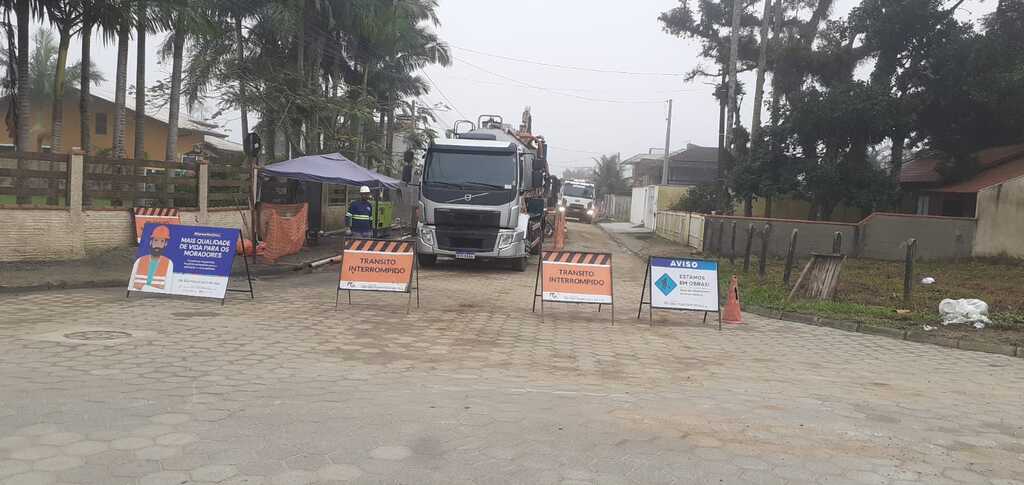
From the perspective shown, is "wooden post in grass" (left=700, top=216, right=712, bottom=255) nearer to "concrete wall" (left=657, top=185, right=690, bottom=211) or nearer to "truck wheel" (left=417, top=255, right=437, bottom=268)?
"truck wheel" (left=417, top=255, right=437, bottom=268)

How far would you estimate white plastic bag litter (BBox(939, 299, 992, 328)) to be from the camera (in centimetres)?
1079

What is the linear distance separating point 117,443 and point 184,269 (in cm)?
632

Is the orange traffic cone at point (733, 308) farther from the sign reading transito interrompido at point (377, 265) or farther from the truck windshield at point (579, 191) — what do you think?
the truck windshield at point (579, 191)

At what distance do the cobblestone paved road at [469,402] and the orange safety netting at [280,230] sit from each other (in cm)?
591

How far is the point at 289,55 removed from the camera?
26.9 meters

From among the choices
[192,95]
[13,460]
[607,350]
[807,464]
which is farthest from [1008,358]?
[192,95]

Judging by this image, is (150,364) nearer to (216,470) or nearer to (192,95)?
(216,470)

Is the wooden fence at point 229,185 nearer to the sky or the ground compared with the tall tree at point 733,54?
nearer to the ground

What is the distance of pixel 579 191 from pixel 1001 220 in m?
29.0

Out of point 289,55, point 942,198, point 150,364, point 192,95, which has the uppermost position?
point 289,55

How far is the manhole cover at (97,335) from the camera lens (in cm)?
782

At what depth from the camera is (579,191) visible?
157 ft

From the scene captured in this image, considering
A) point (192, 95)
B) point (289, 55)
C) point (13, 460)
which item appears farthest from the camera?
point (289, 55)

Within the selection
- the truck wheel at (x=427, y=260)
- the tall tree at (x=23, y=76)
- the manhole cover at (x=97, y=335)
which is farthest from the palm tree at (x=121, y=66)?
the manhole cover at (x=97, y=335)
